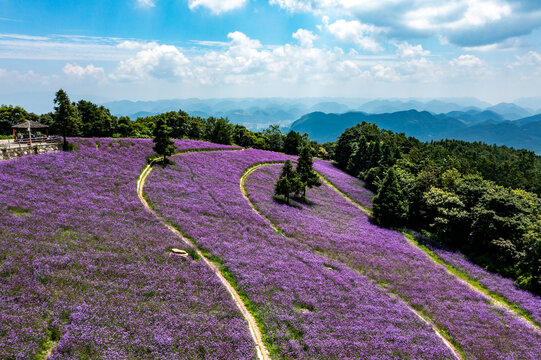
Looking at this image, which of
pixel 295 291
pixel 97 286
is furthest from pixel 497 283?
pixel 97 286

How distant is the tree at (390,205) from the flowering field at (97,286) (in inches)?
1323

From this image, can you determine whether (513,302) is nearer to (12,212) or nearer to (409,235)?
(409,235)

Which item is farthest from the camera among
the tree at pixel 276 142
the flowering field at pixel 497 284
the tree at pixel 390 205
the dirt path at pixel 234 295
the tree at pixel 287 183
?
the tree at pixel 276 142

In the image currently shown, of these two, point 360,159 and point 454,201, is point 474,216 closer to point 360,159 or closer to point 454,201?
point 454,201

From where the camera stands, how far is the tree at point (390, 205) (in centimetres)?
4509

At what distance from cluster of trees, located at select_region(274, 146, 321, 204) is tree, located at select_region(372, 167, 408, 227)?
1143cm

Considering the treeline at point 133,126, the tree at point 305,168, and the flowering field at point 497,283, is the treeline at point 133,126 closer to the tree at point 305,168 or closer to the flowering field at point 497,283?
the tree at point 305,168

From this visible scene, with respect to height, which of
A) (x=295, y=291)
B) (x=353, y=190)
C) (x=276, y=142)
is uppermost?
(x=276, y=142)

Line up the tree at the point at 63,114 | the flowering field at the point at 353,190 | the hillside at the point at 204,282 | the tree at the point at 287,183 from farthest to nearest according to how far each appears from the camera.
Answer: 1. the flowering field at the point at 353,190
2. the tree at the point at 287,183
3. the tree at the point at 63,114
4. the hillside at the point at 204,282

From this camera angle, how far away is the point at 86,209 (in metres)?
25.9

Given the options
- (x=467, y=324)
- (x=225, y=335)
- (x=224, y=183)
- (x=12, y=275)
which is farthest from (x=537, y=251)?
(x=12, y=275)

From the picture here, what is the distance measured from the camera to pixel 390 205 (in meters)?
44.9

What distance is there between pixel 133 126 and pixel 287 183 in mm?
66195

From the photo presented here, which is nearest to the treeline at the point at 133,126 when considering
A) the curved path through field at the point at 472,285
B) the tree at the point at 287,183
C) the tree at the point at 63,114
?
the tree at the point at 63,114
